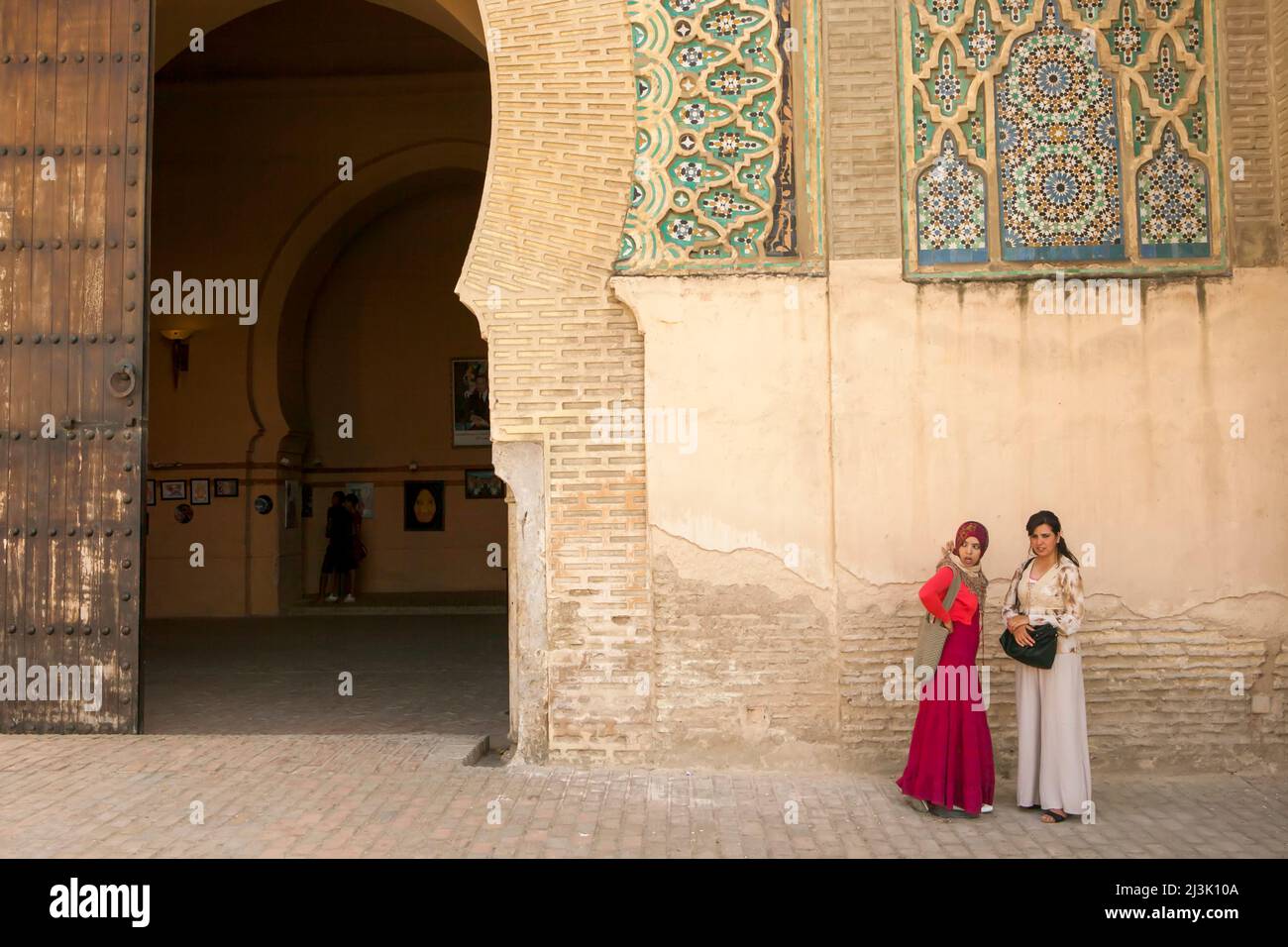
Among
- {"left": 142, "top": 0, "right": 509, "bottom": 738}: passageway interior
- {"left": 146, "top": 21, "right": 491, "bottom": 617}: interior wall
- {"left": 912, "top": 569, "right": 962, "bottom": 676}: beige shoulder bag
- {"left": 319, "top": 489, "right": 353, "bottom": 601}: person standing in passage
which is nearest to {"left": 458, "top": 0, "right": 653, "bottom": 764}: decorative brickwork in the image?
{"left": 912, "top": 569, "right": 962, "bottom": 676}: beige shoulder bag

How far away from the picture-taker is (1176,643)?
505 centimetres

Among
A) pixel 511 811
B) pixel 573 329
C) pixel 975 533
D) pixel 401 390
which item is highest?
pixel 401 390

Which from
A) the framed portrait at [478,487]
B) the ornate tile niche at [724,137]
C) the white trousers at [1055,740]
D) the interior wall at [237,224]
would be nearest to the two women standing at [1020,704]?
the white trousers at [1055,740]

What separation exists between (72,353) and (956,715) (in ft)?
15.5

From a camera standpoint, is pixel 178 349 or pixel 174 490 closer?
pixel 178 349

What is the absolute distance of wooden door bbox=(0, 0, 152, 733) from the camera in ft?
18.6

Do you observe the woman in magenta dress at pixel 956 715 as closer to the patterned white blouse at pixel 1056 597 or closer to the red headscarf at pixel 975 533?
the red headscarf at pixel 975 533

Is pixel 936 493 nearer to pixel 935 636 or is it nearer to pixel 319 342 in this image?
pixel 935 636

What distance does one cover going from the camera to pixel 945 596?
4.57 meters

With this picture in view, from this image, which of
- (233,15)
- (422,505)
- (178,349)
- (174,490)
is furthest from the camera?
(422,505)

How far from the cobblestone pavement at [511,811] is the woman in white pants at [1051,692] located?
0.13m

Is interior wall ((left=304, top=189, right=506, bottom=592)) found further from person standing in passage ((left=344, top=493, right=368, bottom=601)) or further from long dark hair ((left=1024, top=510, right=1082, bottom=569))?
long dark hair ((left=1024, top=510, right=1082, bottom=569))

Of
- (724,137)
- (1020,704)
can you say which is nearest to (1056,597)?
(1020,704)

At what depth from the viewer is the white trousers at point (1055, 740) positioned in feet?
14.6
